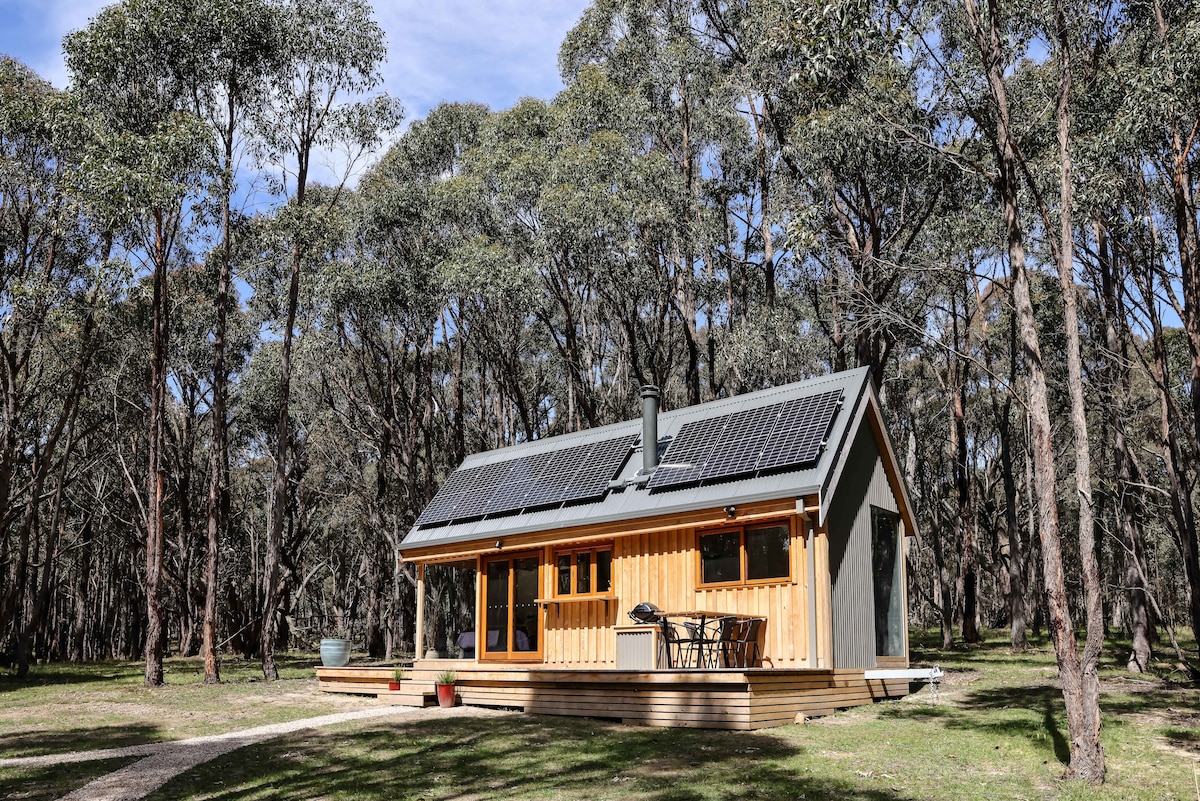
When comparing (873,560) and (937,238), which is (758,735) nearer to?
(873,560)

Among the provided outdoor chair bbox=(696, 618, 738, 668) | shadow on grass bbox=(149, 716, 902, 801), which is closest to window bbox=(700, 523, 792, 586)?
outdoor chair bbox=(696, 618, 738, 668)

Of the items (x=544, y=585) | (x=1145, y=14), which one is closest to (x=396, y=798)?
(x=544, y=585)

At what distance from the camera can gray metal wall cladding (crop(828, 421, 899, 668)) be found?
1413 centimetres

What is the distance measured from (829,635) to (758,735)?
2.39 meters

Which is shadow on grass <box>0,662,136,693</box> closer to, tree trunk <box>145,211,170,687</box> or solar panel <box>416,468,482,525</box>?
tree trunk <box>145,211,170,687</box>

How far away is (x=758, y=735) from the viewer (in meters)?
11.6

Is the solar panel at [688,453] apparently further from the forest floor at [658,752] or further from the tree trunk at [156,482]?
the tree trunk at [156,482]

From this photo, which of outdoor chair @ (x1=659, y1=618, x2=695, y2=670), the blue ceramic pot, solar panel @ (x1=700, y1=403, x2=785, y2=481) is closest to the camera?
outdoor chair @ (x1=659, y1=618, x2=695, y2=670)

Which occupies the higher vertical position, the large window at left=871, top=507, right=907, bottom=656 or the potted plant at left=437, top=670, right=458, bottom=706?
the large window at left=871, top=507, right=907, bottom=656

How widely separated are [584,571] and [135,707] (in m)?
7.91


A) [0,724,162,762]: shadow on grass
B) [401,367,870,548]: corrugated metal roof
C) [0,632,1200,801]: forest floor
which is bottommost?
[0,724,162,762]: shadow on grass

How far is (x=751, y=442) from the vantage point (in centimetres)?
1514

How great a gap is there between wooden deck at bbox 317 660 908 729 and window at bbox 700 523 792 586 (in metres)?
1.64

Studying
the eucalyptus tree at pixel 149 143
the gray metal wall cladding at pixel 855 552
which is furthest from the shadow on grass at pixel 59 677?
the gray metal wall cladding at pixel 855 552
